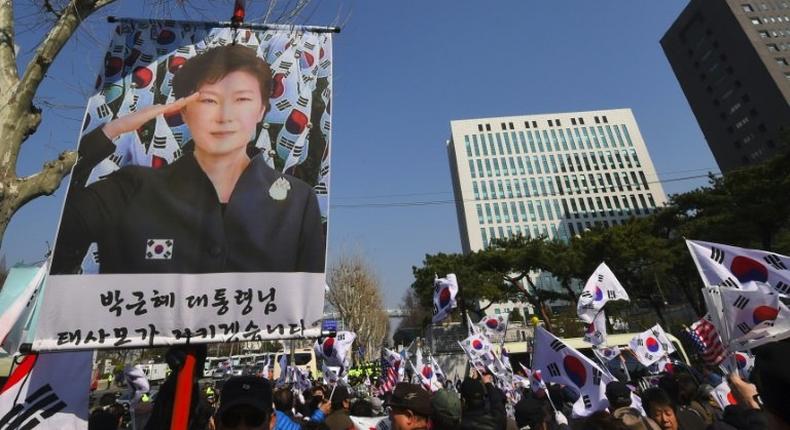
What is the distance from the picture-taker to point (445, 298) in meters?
8.27

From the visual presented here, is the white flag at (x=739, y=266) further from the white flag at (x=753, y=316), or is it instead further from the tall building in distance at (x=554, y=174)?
the tall building in distance at (x=554, y=174)

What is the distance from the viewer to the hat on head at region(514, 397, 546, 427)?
13.2 feet

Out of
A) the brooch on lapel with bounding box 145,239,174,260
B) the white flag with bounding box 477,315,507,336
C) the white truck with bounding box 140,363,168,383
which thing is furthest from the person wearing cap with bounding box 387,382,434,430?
the white truck with bounding box 140,363,168,383

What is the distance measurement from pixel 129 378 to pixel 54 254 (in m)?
6.45

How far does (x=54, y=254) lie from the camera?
6.98ft

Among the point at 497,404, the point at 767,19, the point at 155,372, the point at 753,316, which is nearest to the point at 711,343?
the point at 753,316

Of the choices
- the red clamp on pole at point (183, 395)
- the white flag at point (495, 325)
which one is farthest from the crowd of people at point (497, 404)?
the white flag at point (495, 325)

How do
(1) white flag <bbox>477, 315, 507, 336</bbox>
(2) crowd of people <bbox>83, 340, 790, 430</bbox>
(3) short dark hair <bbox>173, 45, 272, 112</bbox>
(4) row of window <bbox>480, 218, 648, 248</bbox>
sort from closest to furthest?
(2) crowd of people <bbox>83, 340, 790, 430</bbox> → (3) short dark hair <bbox>173, 45, 272, 112</bbox> → (1) white flag <bbox>477, 315, 507, 336</bbox> → (4) row of window <bbox>480, 218, 648, 248</bbox>

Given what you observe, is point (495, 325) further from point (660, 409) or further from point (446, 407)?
point (446, 407)

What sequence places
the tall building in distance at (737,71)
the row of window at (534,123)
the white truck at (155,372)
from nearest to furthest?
the white truck at (155,372)
the tall building in distance at (737,71)
the row of window at (534,123)

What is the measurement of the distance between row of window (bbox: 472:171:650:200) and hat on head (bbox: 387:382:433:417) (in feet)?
225

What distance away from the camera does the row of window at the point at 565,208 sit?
68.0 meters

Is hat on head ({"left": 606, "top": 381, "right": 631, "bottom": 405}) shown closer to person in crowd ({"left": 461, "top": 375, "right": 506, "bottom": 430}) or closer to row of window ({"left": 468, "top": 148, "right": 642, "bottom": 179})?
person in crowd ({"left": 461, "top": 375, "right": 506, "bottom": 430})

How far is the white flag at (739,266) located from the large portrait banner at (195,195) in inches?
195
